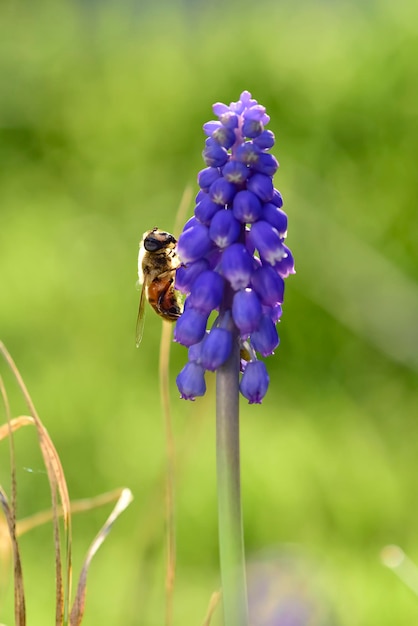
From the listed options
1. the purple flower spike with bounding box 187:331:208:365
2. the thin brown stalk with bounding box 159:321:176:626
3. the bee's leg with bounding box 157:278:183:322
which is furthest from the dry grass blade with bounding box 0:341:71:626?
the bee's leg with bounding box 157:278:183:322

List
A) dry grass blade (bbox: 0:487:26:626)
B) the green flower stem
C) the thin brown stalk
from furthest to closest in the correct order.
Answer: the thin brown stalk → dry grass blade (bbox: 0:487:26:626) → the green flower stem

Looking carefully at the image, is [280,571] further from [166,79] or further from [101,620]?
[166,79]

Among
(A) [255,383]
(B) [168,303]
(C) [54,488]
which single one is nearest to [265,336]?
(A) [255,383]

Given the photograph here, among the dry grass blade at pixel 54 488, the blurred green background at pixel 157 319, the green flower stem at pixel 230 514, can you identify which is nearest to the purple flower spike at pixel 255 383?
the green flower stem at pixel 230 514

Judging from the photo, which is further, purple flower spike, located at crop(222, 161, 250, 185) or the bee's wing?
the bee's wing

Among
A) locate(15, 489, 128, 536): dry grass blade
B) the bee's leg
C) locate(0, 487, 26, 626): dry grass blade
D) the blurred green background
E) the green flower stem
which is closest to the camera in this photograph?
the green flower stem

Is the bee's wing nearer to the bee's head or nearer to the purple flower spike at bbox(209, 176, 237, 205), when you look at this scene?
the bee's head

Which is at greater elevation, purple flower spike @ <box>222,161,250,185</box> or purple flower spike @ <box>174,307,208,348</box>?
purple flower spike @ <box>222,161,250,185</box>

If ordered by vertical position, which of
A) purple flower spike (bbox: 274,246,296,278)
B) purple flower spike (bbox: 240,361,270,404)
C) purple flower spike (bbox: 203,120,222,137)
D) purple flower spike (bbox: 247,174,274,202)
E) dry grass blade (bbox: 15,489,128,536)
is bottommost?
dry grass blade (bbox: 15,489,128,536)
